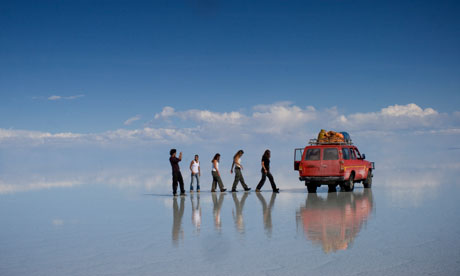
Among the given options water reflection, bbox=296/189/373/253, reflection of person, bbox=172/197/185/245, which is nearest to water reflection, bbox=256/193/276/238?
water reflection, bbox=296/189/373/253

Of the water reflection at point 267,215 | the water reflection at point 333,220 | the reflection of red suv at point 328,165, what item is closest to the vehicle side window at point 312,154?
the reflection of red suv at point 328,165

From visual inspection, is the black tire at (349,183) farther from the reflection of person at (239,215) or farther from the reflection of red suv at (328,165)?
the reflection of person at (239,215)

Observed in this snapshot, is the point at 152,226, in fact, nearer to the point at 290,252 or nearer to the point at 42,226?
the point at 42,226

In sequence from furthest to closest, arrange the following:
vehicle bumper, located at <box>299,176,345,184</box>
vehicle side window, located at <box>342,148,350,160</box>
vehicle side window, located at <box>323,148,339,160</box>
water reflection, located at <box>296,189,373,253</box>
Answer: vehicle side window, located at <box>342,148,350,160</box>, vehicle side window, located at <box>323,148,339,160</box>, vehicle bumper, located at <box>299,176,345,184</box>, water reflection, located at <box>296,189,373,253</box>

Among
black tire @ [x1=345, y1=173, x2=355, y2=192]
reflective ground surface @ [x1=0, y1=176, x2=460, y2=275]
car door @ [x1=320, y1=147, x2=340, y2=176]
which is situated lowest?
reflective ground surface @ [x1=0, y1=176, x2=460, y2=275]

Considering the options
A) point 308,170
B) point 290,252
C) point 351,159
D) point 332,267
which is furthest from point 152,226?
point 351,159

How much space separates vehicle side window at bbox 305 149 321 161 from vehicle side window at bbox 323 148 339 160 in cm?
28

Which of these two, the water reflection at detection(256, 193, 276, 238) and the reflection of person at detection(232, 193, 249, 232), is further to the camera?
the reflection of person at detection(232, 193, 249, 232)

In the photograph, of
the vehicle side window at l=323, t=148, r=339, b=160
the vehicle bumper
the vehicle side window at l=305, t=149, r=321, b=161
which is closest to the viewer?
the vehicle bumper

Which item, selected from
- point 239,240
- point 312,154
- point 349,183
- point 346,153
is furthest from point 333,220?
point 346,153

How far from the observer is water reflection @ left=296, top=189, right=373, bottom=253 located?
30.7 feet

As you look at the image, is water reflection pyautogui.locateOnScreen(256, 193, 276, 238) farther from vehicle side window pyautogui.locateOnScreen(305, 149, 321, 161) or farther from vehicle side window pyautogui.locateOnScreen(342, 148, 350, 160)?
vehicle side window pyautogui.locateOnScreen(342, 148, 350, 160)

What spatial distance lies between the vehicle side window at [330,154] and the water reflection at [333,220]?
291 cm

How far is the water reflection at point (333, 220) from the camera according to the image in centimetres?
936
